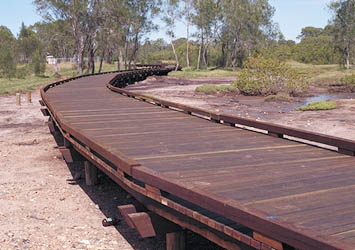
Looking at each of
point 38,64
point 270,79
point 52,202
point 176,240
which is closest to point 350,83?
point 270,79

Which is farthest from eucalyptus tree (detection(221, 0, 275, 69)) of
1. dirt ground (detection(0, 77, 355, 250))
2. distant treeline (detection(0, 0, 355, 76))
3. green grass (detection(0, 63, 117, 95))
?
dirt ground (detection(0, 77, 355, 250))

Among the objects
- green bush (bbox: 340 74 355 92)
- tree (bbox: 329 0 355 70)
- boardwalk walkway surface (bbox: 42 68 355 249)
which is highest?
tree (bbox: 329 0 355 70)

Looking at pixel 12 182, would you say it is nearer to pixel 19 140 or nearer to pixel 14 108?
pixel 19 140

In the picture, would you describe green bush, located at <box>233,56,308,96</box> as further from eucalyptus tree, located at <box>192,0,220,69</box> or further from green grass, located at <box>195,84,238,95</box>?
eucalyptus tree, located at <box>192,0,220,69</box>

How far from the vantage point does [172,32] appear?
214ft

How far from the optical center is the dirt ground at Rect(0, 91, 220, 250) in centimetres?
561

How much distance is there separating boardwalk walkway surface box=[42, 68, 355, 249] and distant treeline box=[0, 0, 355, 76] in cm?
3938

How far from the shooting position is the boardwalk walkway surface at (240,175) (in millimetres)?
3299

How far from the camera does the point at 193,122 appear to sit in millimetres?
8836

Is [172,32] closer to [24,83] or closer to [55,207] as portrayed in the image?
[24,83]

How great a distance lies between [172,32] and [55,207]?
60.2m

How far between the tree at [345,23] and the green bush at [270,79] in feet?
102

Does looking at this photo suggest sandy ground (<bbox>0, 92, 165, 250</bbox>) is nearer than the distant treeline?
Yes

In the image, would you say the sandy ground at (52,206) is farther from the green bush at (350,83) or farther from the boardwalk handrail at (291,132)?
the green bush at (350,83)
